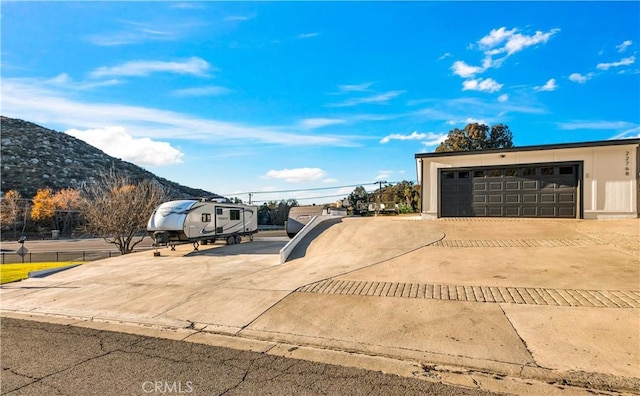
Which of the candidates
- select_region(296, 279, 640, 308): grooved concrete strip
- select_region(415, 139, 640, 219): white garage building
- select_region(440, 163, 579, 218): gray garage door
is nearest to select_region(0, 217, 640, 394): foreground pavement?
select_region(296, 279, 640, 308): grooved concrete strip

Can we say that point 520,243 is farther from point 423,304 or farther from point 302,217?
point 302,217

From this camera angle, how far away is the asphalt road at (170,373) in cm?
411

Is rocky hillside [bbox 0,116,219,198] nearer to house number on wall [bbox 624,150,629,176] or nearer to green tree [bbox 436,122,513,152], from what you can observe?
green tree [bbox 436,122,513,152]

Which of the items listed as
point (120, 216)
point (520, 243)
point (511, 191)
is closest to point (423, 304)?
point (520, 243)

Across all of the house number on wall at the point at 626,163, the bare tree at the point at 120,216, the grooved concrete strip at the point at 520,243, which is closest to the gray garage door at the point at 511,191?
the house number on wall at the point at 626,163

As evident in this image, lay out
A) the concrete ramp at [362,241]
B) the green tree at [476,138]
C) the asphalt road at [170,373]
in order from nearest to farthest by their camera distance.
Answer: the asphalt road at [170,373] < the concrete ramp at [362,241] < the green tree at [476,138]

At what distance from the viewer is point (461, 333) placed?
17.7 feet

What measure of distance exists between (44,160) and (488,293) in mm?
101498

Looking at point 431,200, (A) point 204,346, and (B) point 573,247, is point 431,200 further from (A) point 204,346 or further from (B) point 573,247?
(A) point 204,346

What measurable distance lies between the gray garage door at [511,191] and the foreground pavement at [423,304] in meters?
2.63

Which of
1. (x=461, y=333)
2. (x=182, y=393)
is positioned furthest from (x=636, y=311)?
(x=182, y=393)

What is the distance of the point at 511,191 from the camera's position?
16.1 meters

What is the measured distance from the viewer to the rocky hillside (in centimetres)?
6856

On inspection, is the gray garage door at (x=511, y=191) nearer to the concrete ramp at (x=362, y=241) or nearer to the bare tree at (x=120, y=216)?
the concrete ramp at (x=362, y=241)
